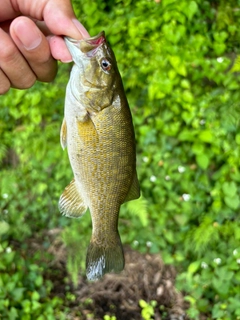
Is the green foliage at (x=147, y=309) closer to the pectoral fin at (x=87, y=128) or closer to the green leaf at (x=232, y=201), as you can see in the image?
the green leaf at (x=232, y=201)

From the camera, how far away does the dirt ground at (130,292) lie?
2.99 metres

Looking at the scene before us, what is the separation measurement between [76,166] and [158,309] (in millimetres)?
1820

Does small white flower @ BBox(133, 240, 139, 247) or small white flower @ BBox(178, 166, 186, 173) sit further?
small white flower @ BBox(133, 240, 139, 247)

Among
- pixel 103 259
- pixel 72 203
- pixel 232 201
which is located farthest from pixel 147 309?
pixel 72 203

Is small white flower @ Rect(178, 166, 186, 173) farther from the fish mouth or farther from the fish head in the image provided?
the fish mouth

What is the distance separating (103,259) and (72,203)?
0.30 m

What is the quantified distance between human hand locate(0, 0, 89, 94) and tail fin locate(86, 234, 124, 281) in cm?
80

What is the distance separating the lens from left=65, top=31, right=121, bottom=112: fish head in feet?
4.77

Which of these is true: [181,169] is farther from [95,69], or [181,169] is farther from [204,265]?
[95,69]

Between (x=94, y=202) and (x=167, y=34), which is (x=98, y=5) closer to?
(x=167, y=34)

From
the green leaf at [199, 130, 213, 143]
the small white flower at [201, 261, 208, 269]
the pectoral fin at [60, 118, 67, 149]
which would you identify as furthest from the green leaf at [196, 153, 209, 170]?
the pectoral fin at [60, 118, 67, 149]

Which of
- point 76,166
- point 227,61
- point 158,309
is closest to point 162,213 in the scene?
point 158,309

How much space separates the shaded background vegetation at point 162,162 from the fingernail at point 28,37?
64.0 inches

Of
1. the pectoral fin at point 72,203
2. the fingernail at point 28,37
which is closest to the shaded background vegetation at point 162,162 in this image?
the pectoral fin at point 72,203
